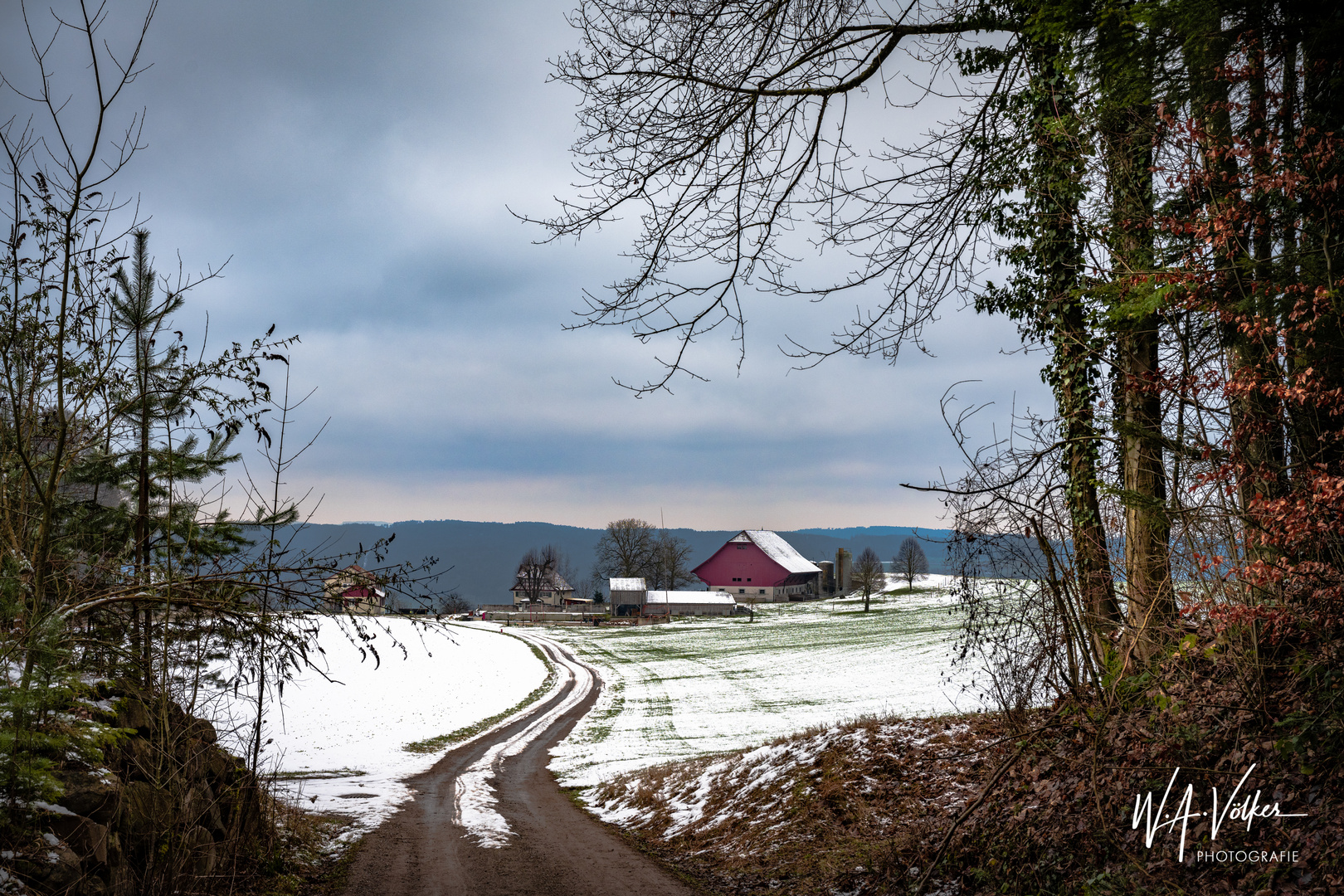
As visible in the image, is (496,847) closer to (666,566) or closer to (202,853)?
(202,853)

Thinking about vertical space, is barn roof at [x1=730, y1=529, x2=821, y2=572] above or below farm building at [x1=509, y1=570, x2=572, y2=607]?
above

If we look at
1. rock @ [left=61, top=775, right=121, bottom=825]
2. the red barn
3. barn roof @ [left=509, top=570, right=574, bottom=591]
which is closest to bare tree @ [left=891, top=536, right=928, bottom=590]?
the red barn

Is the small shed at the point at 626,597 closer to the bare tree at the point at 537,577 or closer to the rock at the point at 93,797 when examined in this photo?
the bare tree at the point at 537,577

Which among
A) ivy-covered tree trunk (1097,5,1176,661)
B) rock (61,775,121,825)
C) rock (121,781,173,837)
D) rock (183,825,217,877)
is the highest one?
ivy-covered tree trunk (1097,5,1176,661)

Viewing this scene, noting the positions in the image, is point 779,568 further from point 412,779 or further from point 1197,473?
point 1197,473

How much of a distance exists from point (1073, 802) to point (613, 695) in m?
26.4

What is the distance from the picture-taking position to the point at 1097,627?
757 cm

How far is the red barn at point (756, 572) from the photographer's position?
298 ft

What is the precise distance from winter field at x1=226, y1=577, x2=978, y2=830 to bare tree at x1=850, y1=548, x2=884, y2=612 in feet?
48.0

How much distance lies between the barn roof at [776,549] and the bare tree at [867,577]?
5338 mm

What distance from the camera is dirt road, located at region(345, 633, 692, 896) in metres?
8.68

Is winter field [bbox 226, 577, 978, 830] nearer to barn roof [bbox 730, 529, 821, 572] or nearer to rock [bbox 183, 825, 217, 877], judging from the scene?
rock [bbox 183, 825, 217, 877]

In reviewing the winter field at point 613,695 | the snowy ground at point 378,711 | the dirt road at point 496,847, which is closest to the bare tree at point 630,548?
the winter field at point 613,695

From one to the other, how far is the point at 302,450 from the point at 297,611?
184 cm
